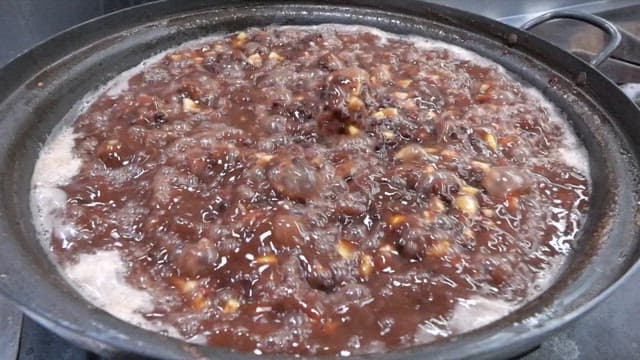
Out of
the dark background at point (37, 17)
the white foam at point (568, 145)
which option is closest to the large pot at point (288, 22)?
the white foam at point (568, 145)

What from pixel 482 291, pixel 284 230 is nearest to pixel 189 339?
pixel 284 230

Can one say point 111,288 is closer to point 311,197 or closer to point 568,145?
point 311,197

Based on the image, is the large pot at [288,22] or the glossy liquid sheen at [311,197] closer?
the large pot at [288,22]

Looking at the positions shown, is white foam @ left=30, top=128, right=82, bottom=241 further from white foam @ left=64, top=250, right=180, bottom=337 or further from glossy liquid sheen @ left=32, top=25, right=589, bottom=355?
white foam @ left=64, top=250, right=180, bottom=337

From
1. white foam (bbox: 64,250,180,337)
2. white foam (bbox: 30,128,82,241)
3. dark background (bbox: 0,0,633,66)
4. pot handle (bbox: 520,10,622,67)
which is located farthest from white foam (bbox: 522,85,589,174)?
dark background (bbox: 0,0,633,66)

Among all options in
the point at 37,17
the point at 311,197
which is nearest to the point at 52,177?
the point at 311,197

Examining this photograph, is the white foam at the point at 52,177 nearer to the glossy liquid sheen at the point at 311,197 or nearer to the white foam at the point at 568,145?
the glossy liquid sheen at the point at 311,197
